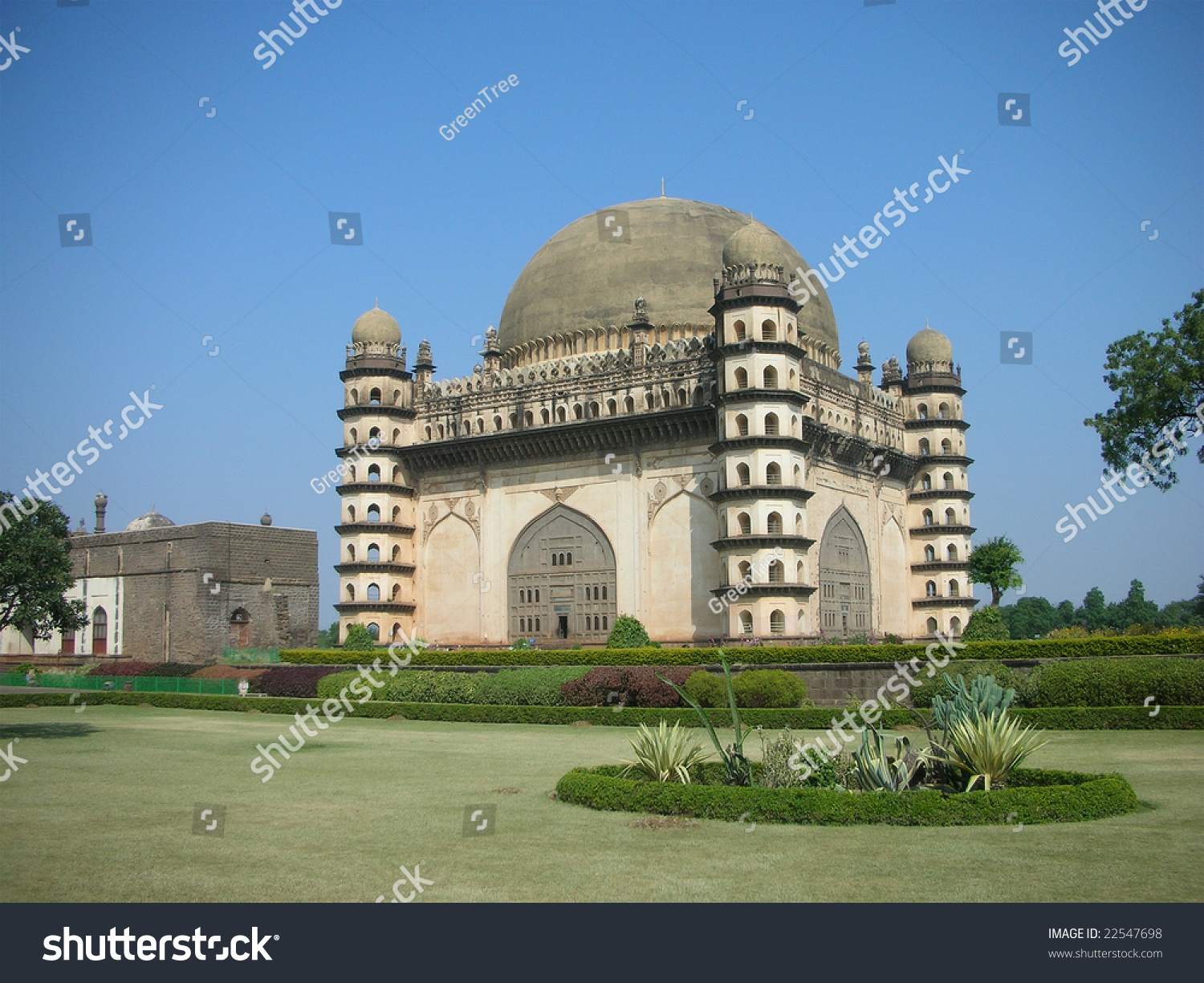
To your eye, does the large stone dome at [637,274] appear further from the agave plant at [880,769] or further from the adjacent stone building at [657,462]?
the agave plant at [880,769]

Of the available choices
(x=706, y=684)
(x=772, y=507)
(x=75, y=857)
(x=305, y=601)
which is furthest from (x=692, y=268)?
(x=75, y=857)

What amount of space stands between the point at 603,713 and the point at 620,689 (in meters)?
1.27

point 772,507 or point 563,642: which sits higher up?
point 772,507

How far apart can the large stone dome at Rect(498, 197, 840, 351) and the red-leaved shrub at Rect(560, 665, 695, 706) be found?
668 inches

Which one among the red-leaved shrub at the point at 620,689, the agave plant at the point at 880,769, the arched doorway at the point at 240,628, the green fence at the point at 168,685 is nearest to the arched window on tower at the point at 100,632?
the arched doorway at the point at 240,628

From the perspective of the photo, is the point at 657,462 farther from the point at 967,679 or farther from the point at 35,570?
the point at 35,570

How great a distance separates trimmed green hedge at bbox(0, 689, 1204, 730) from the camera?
2077 cm

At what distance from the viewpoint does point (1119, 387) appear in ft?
101

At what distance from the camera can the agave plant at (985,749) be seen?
1218 centimetres

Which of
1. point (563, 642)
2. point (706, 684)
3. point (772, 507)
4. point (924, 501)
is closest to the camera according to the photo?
point (706, 684)

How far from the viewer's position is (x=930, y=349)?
45.8 m

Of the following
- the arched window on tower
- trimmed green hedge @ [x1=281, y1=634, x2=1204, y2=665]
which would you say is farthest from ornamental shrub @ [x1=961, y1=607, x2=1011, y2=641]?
the arched window on tower

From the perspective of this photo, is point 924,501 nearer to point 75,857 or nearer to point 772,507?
point 772,507
